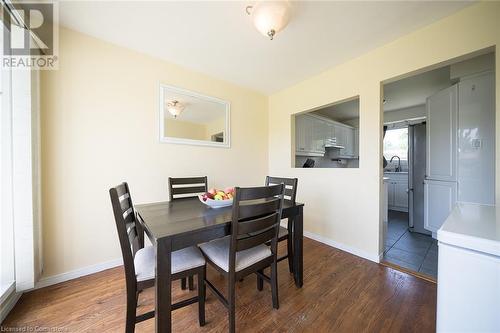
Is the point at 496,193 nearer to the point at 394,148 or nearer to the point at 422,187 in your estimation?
the point at 422,187

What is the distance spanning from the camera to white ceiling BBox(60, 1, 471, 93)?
4.95 feet

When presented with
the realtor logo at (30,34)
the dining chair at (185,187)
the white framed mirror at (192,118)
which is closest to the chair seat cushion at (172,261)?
the dining chair at (185,187)

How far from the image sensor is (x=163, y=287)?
3.14ft

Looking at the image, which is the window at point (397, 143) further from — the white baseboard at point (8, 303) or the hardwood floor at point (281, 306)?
the white baseboard at point (8, 303)

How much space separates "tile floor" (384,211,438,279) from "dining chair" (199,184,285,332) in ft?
5.45

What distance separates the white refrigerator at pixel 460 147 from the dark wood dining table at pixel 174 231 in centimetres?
215

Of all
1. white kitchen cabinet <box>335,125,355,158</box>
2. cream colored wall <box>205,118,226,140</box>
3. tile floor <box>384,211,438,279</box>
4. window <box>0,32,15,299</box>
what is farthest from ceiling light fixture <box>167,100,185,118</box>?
white kitchen cabinet <box>335,125,355,158</box>

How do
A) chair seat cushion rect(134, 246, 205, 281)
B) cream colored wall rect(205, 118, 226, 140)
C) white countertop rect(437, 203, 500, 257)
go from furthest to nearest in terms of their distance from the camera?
cream colored wall rect(205, 118, 226, 140) → chair seat cushion rect(134, 246, 205, 281) → white countertop rect(437, 203, 500, 257)

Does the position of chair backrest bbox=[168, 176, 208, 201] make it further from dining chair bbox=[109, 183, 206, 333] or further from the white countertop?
the white countertop

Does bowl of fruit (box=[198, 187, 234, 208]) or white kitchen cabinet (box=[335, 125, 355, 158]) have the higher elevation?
white kitchen cabinet (box=[335, 125, 355, 158])

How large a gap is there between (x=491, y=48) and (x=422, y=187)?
2.01m

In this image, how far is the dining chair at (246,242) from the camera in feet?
3.76

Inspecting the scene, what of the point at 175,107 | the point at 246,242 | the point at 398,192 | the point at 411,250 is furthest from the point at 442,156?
the point at 175,107

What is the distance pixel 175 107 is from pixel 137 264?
1.81m
